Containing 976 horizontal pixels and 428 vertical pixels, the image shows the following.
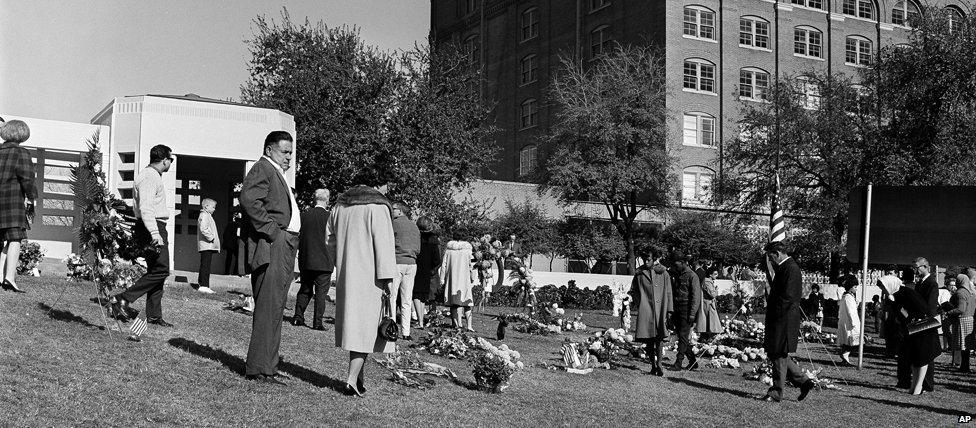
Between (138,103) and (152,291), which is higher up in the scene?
(138,103)

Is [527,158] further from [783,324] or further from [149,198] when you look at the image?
[149,198]

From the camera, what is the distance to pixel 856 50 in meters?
64.6

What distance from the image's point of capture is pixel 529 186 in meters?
55.2

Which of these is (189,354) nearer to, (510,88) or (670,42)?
(670,42)

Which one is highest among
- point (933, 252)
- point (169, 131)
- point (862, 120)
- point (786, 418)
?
point (862, 120)

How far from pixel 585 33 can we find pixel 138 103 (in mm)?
41269

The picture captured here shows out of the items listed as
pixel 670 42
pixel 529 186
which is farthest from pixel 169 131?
pixel 670 42

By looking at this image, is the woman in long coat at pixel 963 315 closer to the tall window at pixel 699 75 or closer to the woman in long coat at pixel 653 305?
the woman in long coat at pixel 653 305

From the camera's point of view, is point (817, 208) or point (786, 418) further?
point (817, 208)

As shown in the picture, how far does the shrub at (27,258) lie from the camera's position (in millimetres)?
17105

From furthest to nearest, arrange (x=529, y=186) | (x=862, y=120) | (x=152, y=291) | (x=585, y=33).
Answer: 1. (x=585, y=33)
2. (x=529, y=186)
3. (x=862, y=120)
4. (x=152, y=291)

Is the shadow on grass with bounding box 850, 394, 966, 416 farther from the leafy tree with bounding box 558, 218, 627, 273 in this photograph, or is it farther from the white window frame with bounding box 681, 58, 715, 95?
the white window frame with bounding box 681, 58, 715, 95

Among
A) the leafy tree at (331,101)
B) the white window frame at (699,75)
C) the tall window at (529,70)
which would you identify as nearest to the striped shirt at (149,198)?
the leafy tree at (331,101)

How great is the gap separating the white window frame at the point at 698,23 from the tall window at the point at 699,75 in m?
1.40
